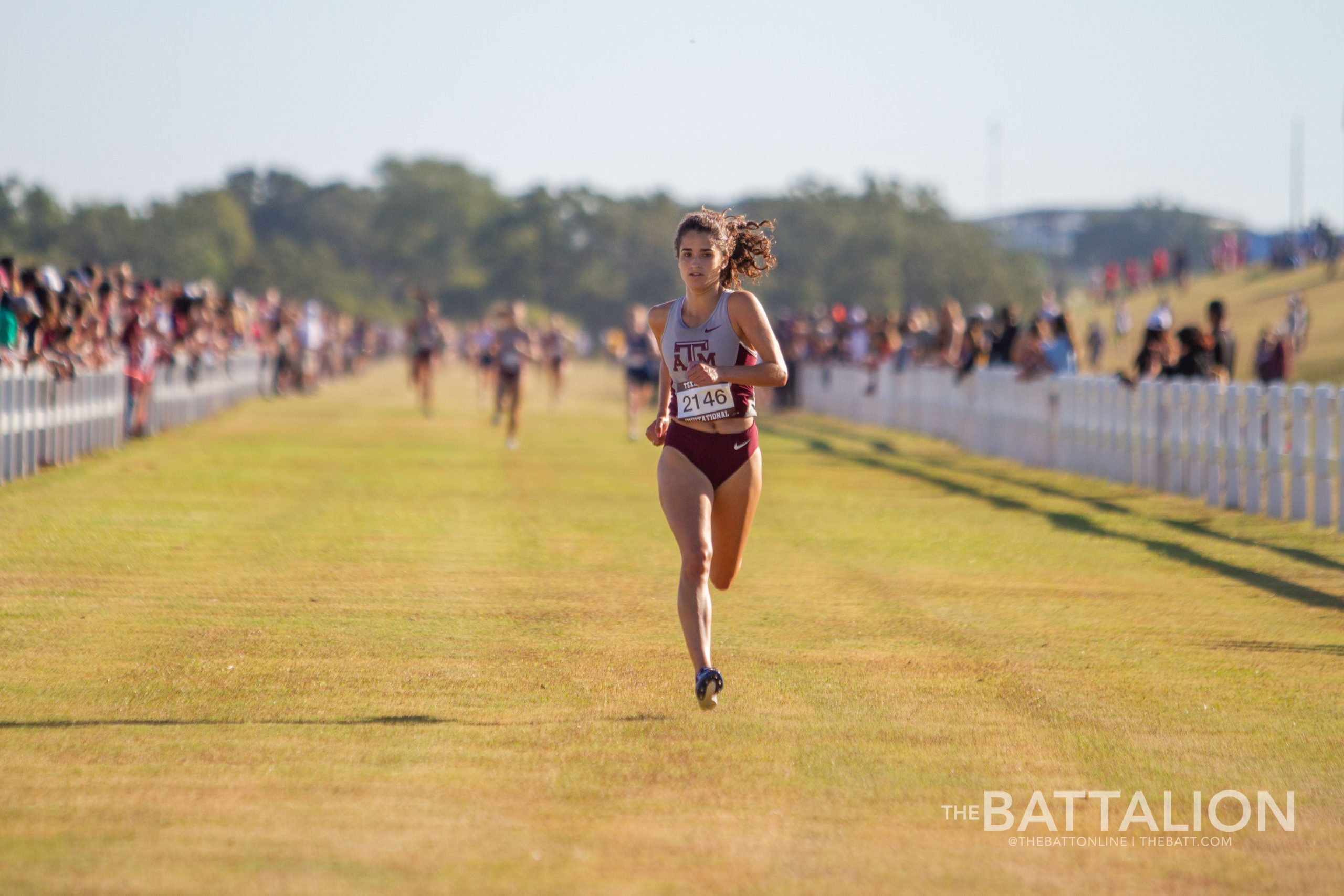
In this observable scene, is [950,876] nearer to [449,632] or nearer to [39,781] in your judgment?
[39,781]

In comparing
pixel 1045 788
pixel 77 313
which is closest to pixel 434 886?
pixel 1045 788

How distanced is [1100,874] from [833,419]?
33621 mm

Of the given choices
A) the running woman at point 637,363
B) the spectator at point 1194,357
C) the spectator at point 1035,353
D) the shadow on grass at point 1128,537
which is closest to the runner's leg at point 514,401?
the running woman at point 637,363

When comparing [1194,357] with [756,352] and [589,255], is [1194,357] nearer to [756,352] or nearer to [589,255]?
[756,352]

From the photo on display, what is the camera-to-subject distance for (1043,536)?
15.1 metres

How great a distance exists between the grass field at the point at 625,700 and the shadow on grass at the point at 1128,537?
7 centimetres

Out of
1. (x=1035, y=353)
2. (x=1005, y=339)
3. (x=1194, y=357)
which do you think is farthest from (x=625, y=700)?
(x=1005, y=339)

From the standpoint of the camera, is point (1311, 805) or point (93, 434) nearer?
point (1311, 805)

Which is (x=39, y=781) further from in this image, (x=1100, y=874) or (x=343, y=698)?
(x=1100, y=874)

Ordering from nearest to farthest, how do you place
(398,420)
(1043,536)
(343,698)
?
1. (343,698)
2. (1043,536)
3. (398,420)

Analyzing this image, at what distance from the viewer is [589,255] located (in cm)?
16725

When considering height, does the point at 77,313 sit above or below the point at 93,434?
above

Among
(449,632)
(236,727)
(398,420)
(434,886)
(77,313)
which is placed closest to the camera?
(434,886)

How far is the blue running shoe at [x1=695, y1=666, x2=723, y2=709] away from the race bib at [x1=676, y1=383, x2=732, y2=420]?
110 cm
